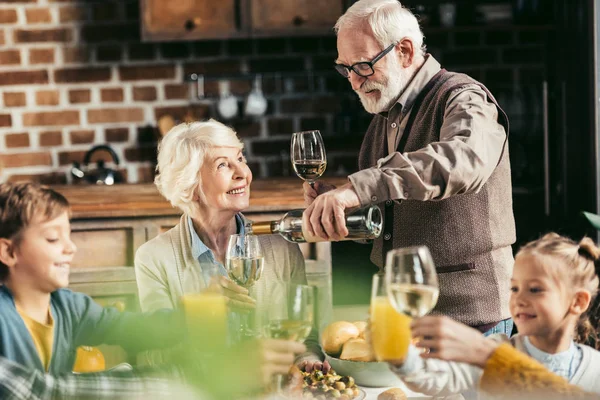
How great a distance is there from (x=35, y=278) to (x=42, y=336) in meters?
0.09

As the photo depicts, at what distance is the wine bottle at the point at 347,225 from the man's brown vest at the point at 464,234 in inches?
12.1

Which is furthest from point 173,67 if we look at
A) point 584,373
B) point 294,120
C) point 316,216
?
point 584,373

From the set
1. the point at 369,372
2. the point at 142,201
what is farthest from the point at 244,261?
the point at 142,201

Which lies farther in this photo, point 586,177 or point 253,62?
point 253,62

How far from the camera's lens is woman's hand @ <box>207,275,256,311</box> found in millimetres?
1341

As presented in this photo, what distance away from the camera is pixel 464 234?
1.78 metres

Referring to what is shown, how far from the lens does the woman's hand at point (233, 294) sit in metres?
1.34

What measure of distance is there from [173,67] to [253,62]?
390 mm

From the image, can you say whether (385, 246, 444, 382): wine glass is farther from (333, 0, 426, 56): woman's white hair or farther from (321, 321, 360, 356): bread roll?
(333, 0, 426, 56): woman's white hair

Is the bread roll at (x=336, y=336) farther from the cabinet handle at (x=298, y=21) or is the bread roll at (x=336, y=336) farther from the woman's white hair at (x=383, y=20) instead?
the cabinet handle at (x=298, y=21)

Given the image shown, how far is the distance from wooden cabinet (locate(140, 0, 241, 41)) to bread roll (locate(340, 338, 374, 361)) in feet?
7.78

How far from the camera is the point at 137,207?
260 centimetres

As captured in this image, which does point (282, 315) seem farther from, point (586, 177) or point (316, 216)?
point (586, 177)

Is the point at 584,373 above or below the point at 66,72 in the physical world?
below
